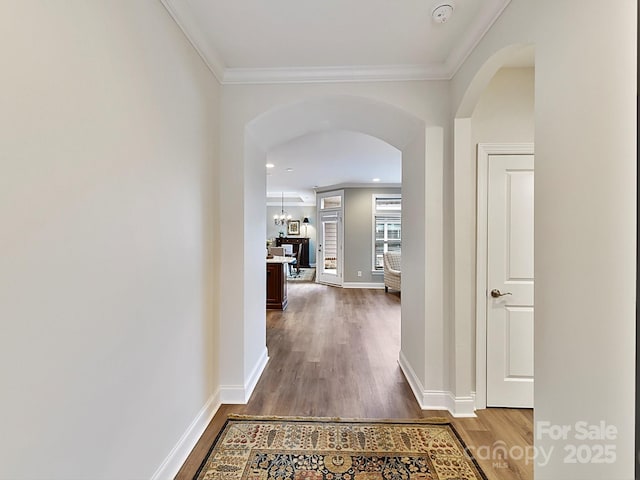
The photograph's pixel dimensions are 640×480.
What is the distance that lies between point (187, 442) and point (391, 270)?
587cm

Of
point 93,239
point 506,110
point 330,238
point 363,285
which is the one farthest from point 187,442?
point 330,238

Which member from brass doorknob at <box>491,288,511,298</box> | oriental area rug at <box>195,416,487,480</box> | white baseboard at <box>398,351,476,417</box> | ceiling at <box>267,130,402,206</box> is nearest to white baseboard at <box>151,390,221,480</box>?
oriental area rug at <box>195,416,487,480</box>

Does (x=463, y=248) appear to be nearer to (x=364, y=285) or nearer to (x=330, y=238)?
(x=364, y=285)

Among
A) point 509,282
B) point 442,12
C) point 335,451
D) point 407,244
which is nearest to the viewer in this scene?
point 442,12

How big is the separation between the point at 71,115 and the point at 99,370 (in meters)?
0.93

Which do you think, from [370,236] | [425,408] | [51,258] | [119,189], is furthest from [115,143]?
[370,236]

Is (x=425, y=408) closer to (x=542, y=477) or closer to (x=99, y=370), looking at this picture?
(x=542, y=477)

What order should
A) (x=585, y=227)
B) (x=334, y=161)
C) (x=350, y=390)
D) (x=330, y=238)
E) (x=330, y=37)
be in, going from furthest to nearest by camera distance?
1. (x=330, y=238)
2. (x=334, y=161)
3. (x=350, y=390)
4. (x=330, y=37)
5. (x=585, y=227)

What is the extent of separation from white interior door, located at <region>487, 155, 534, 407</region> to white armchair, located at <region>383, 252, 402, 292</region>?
456cm

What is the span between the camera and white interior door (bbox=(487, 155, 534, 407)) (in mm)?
2268

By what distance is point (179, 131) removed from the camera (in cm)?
170

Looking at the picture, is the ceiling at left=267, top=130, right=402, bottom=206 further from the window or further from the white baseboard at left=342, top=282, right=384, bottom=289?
the white baseboard at left=342, top=282, right=384, bottom=289

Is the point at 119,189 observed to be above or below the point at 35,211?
above

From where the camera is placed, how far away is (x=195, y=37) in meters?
1.85
